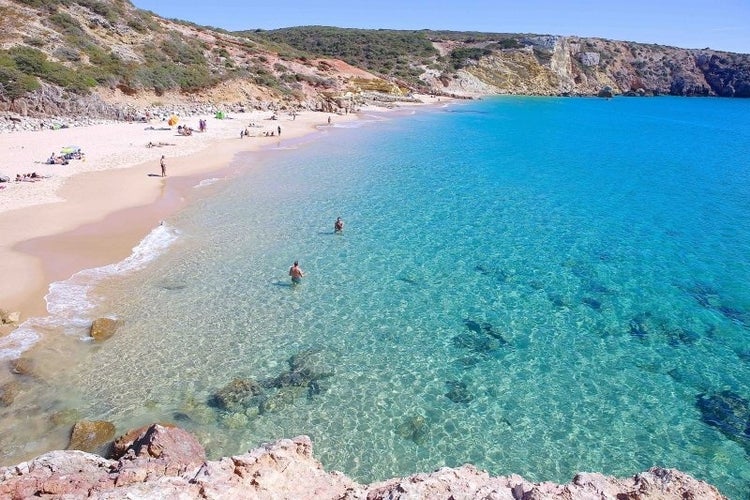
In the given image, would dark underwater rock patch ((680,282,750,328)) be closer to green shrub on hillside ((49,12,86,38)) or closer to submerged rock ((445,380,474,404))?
submerged rock ((445,380,474,404))

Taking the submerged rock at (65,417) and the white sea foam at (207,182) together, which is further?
the white sea foam at (207,182)

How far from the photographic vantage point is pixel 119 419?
11617mm

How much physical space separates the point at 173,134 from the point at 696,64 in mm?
164210

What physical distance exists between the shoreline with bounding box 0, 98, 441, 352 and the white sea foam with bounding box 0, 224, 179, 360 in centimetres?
33

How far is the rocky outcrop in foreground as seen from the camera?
20.5ft

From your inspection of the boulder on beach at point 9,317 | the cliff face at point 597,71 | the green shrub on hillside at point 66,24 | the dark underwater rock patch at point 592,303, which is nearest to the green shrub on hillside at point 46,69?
the green shrub on hillside at point 66,24

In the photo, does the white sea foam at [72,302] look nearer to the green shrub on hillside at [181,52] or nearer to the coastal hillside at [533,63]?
the green shrub on hillside at [181,52]

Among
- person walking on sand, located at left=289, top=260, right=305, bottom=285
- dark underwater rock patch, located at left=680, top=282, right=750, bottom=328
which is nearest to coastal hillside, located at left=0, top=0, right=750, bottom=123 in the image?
person walking on sand, located at left=289, top=260, right=305, bottom=285

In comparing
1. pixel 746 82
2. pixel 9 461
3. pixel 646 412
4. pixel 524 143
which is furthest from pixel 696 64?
pixel 9 461

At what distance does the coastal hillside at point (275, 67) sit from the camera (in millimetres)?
46281

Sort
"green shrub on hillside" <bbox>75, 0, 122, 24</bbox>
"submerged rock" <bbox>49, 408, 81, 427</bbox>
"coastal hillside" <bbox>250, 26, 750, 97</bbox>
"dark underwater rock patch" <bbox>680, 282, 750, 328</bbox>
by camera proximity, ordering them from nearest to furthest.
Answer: "submerged rock" <bbox>49, 408, 81, 427</bbox> < "dark underwater rock patch" <bbox>680, 282, 750, 328</bbox> < "green shrub on hillside" <bbox>75, 0, 122, 24</bbox> < "coastal hillside" <bbox>250, 26, 750, 97</bbox>

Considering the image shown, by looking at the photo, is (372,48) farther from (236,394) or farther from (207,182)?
(236,394)

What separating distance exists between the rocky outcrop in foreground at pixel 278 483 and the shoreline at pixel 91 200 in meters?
9.86

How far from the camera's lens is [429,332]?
52.0 ft
